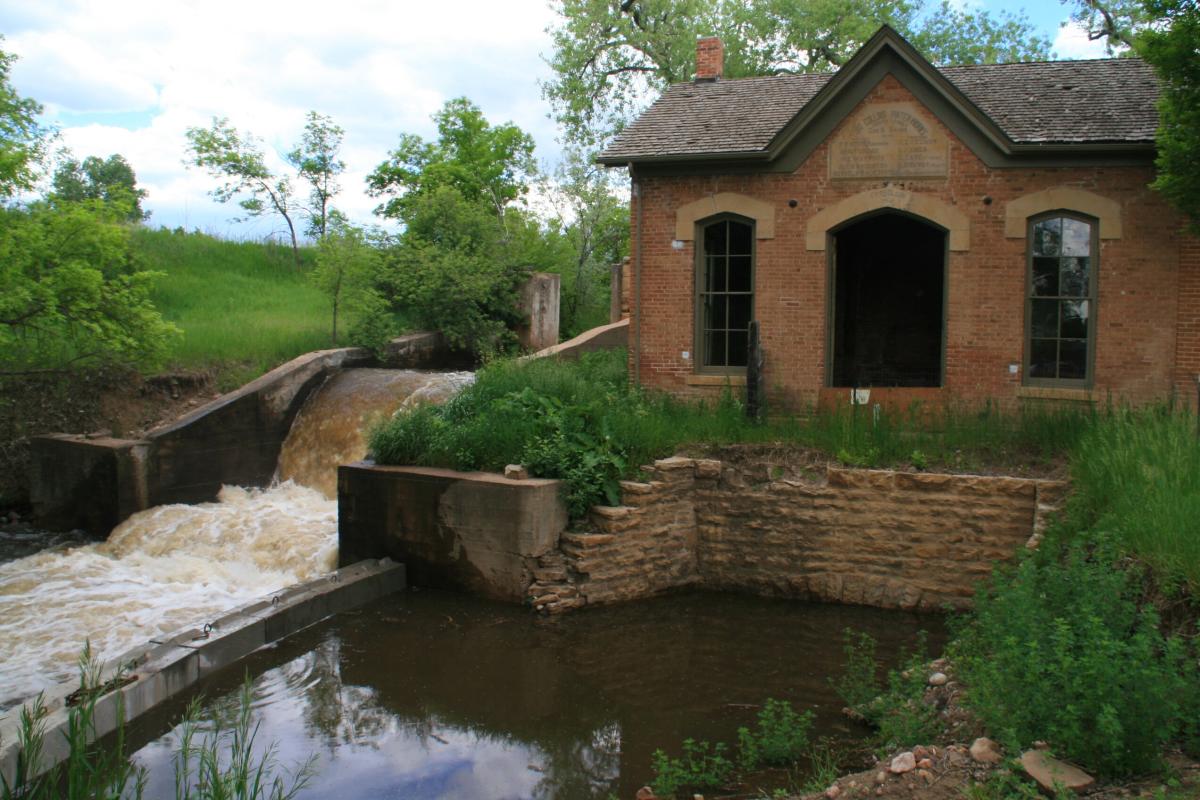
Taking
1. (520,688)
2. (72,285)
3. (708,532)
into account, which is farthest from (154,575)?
(708,532)

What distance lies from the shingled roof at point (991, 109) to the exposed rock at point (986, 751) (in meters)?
9.61

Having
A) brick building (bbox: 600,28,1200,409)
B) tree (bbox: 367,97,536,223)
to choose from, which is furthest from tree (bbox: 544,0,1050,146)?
brick building (bbox: 600,28,1200,409)

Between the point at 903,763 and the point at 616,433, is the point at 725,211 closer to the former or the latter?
the point at 616,433

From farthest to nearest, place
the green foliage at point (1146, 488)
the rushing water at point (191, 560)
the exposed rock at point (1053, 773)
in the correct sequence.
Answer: the rushing water at point (191, 560)
the green foliage at point (1146, 488)
the exposed rock at point (1053, 773)

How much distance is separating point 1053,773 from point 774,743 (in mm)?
2309

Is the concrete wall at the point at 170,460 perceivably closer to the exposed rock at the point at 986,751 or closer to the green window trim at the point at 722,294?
the green window trim at the point at 722,294

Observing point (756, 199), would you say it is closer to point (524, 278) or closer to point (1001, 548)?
point (1001, 548)

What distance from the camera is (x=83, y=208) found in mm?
13836

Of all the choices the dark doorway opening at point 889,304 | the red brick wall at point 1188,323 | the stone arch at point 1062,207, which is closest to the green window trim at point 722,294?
the dark doorway opening at point 889,304

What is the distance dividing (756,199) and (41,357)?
11912mm

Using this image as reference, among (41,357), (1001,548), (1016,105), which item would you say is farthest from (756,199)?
(41,357)

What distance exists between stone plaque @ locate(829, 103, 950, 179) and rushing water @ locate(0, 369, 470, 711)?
7.12m

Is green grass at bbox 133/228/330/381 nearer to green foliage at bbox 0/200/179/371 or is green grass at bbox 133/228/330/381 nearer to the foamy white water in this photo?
green foliage at bbox 0/200/179/371

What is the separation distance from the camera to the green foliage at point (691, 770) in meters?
6.57
